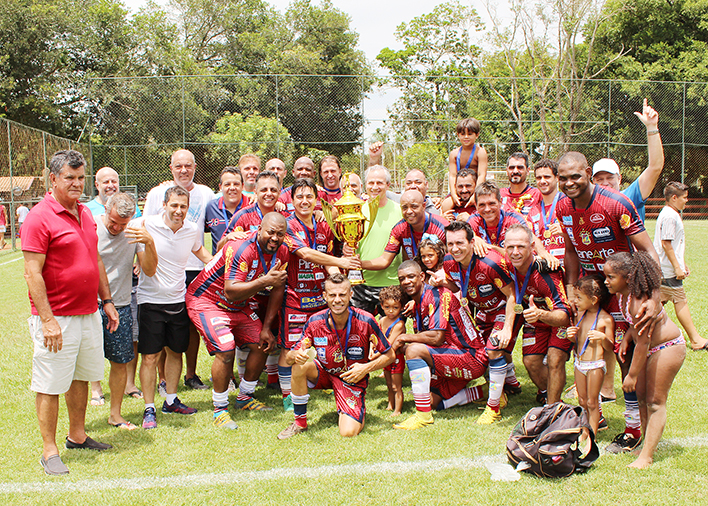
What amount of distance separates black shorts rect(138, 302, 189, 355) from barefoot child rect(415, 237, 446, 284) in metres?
2.38

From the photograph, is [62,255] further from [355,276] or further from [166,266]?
[355,276]

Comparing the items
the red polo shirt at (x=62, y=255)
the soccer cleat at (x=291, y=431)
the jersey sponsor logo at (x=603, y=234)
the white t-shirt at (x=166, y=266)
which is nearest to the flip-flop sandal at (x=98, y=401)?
the white t-shirt at (x=166, y=266)

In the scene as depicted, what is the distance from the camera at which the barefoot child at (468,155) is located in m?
6.60

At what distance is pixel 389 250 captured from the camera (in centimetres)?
562

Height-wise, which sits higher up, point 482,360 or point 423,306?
point 423,306

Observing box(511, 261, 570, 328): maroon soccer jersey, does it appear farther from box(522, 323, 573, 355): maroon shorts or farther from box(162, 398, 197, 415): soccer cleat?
box(162, 398, 197, 415): soccer cleat

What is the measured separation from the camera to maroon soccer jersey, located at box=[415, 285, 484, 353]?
16.9 feet

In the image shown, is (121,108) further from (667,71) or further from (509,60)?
(667,71)

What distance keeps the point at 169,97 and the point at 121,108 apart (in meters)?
2.44

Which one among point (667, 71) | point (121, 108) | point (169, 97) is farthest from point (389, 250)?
point (667, 71)

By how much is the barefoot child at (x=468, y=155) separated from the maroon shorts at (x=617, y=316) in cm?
235

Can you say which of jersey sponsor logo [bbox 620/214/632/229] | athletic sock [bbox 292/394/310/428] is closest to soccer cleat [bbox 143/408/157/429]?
athletic sock [bbox 292/394/310/428]

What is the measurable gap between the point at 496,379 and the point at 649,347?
1440mm

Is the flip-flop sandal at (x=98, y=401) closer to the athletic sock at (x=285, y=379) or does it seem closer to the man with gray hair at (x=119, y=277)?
the man with gray hair at (x=119, y=277)
